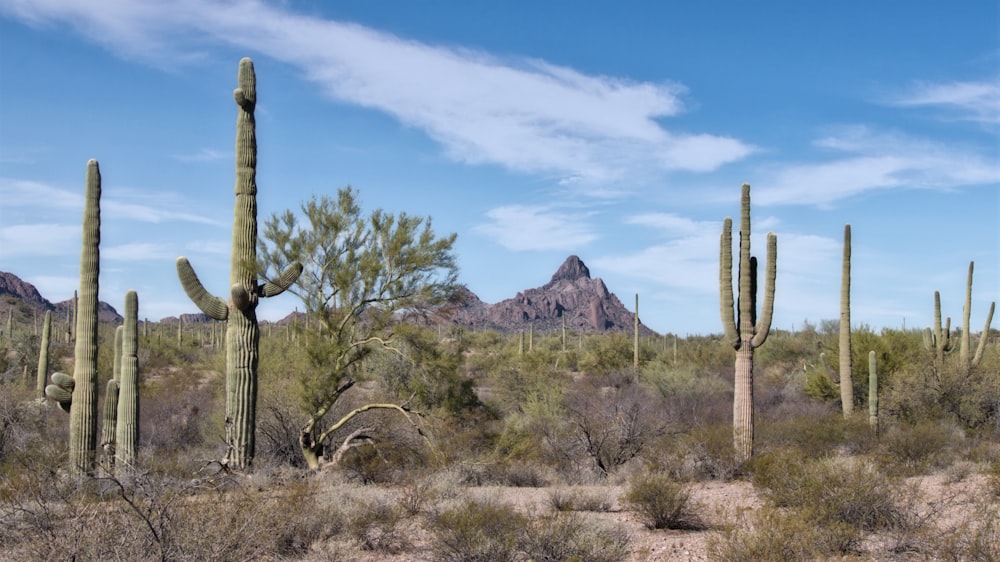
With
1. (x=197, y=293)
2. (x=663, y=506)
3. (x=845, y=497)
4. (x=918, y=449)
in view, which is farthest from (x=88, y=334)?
(x=918, y=449)

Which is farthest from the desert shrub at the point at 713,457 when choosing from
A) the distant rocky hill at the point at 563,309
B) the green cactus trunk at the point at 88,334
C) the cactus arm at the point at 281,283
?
the distant rocky hill at the point at 563,309

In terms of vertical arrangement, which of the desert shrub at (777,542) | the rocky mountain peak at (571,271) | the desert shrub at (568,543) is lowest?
the desert shrub at (568,543)

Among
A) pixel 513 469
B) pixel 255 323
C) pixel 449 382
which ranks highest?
pixel 255 323

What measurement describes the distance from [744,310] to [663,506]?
283 inches

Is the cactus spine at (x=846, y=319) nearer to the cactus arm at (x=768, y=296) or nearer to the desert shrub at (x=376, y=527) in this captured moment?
the cactus arm at (x=768, y=296)

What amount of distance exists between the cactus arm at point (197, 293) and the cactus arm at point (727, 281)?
32.7 ft

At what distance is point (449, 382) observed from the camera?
16969 mm

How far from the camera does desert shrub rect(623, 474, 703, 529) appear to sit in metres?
11.1

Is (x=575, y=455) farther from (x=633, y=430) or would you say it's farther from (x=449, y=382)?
(x=449, y=382)

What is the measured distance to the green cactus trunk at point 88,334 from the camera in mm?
14125

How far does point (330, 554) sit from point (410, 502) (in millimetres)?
2288

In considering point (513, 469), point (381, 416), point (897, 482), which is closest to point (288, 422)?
point (381, 416)

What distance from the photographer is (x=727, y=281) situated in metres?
17.4

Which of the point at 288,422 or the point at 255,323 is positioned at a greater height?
the point at 255,323
